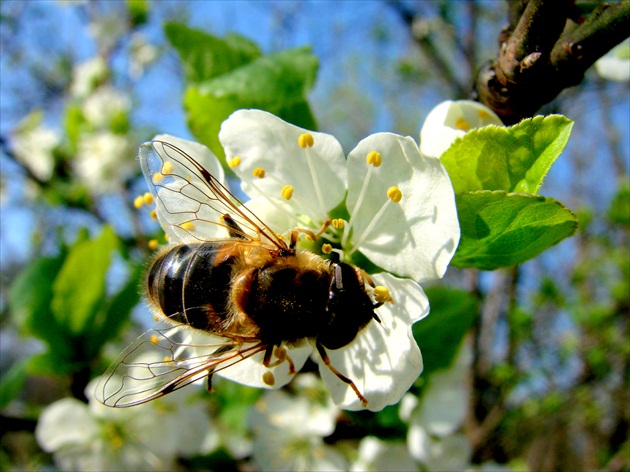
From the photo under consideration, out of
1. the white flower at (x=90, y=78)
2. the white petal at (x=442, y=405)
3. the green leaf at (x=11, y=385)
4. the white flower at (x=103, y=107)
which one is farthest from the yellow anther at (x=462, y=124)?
the white flower at (x=90, y=78)

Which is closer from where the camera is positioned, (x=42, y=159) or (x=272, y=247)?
(x=272, y=247)

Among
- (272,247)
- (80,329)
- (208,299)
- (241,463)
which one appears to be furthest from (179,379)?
(241,463)

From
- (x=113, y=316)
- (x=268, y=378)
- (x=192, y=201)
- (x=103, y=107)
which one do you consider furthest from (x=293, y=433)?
(x=103, y=107)

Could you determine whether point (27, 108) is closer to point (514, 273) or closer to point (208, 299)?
point (514, 273)

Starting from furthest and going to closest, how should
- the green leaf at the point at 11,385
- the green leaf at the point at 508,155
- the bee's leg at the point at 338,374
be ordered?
→ the green leaf at the point at 11,385
the bee's leg at the point at 338,374
the green leaf at the point at 508,155

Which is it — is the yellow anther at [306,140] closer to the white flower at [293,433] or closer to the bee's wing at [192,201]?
the bee's wing at [192,201]

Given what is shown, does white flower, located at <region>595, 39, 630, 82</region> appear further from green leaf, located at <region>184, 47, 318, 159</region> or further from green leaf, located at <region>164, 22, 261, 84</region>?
green leaf, located at <region>164, 22, 261, 84</region>

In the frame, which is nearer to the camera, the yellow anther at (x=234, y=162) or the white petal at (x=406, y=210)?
the white petal at (x=406, y=210)

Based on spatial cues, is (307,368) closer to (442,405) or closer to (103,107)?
(442,405)
